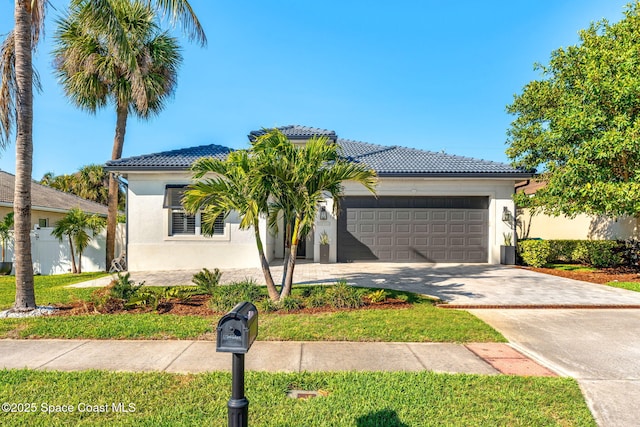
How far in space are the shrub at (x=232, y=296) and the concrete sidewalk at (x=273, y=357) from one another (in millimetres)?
1604

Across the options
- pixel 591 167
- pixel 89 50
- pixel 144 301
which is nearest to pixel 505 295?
pixel 591 167

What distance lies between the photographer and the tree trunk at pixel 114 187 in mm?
12164

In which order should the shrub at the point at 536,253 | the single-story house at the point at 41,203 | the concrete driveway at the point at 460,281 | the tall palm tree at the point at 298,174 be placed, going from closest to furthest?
the tall palm tree at the point at 298,174 < the concrete driveway at the point at 460,281 < the shrub at the point at 536,253 < the single-story house at the point at 41,203

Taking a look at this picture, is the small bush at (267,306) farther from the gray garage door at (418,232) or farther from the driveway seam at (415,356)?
the gray garage door at (418,232)

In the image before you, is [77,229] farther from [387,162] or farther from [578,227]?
[578,227]

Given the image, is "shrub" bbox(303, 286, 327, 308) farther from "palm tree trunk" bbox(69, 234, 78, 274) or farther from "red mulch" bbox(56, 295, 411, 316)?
"palm tree trunk" bbox(69, 234, 78, 274)

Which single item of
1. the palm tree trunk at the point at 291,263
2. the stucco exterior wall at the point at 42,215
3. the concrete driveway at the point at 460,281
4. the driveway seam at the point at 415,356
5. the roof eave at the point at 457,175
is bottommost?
the concrete driveway at the point at 460,281

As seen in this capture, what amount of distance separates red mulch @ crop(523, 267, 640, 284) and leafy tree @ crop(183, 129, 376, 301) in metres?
8.58

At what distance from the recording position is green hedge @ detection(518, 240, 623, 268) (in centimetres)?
1263

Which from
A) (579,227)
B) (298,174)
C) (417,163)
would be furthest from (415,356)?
(579,227)

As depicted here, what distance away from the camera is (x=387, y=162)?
553 inches

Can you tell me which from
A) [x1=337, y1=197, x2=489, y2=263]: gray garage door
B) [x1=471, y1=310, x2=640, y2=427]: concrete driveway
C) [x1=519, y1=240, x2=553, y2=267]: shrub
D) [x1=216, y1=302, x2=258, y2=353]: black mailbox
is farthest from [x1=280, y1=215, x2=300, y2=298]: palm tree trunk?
[x1=519, y1=240, x2=553, y2=267]: shrub

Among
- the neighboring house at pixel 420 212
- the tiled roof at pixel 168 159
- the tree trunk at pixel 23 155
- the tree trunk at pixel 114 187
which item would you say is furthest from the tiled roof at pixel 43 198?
the tree trunk at pixel 23 155

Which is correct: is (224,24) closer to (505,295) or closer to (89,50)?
(89,50)
